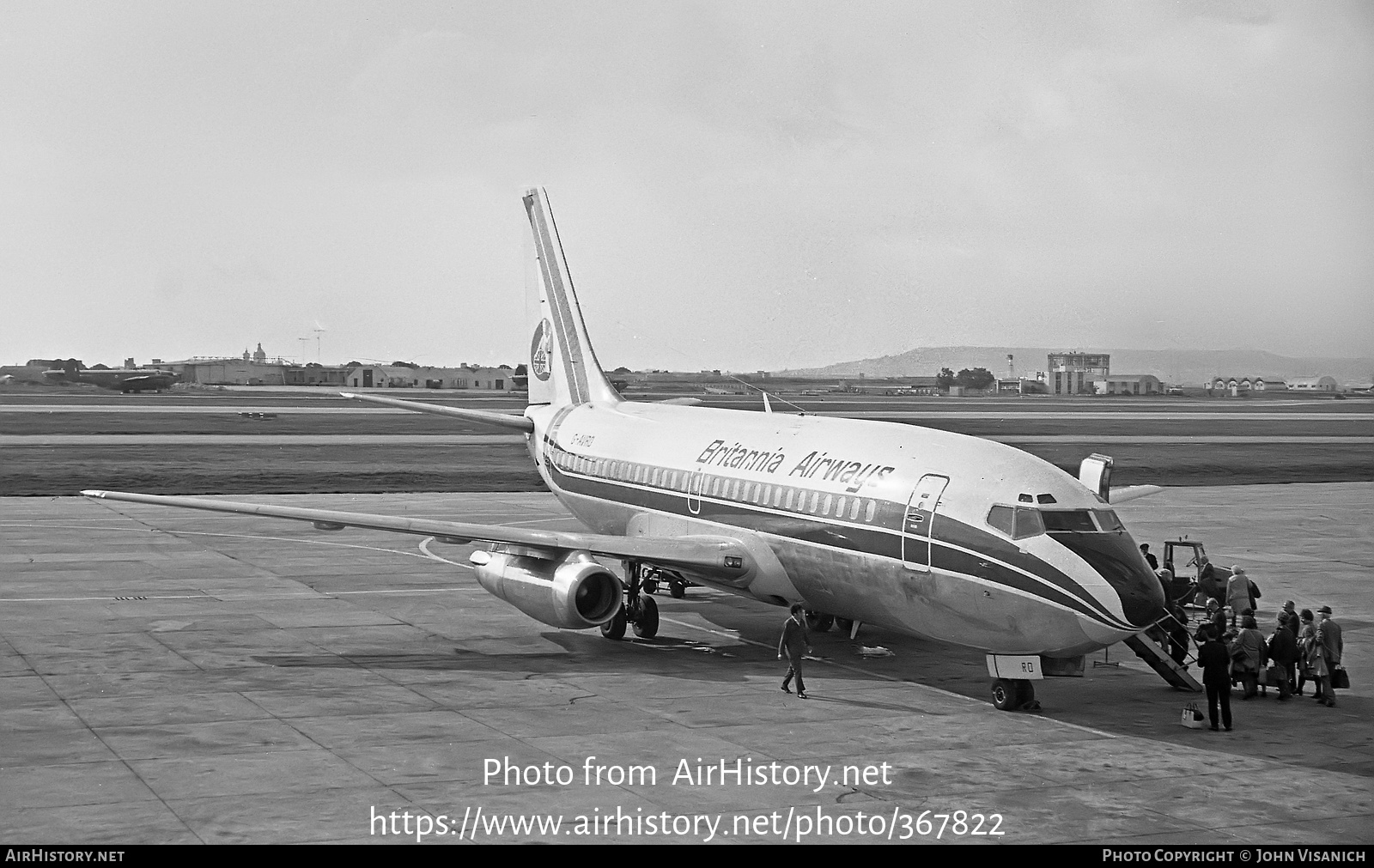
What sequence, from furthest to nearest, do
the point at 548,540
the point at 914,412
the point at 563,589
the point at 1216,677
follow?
the point at 914,412, the point at 548,540, the point at 563,589, the point at 1216,677

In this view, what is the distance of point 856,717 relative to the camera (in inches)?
925

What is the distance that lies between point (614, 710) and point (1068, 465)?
5858 centimetres

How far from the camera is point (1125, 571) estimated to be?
22875 millimetres

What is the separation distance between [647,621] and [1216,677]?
40.4 ft

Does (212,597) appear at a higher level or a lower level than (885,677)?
higher

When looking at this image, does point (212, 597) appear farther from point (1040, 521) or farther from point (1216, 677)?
point (1216, 677)

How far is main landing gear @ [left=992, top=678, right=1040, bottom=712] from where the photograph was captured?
2416cm

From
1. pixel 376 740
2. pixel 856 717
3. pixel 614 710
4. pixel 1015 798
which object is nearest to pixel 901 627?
pixel 856 717

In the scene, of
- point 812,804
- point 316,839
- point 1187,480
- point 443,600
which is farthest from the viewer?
point 1187,480

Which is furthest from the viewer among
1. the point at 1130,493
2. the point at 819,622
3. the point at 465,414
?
the point at 465,414

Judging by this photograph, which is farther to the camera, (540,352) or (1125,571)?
(540,352)

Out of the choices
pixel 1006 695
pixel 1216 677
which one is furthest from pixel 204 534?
pixel 1216 677

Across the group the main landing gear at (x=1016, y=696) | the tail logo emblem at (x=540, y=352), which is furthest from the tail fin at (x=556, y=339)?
the main landing gear at (x=1016, y=696)

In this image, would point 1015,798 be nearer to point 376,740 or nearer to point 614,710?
point 614,710
